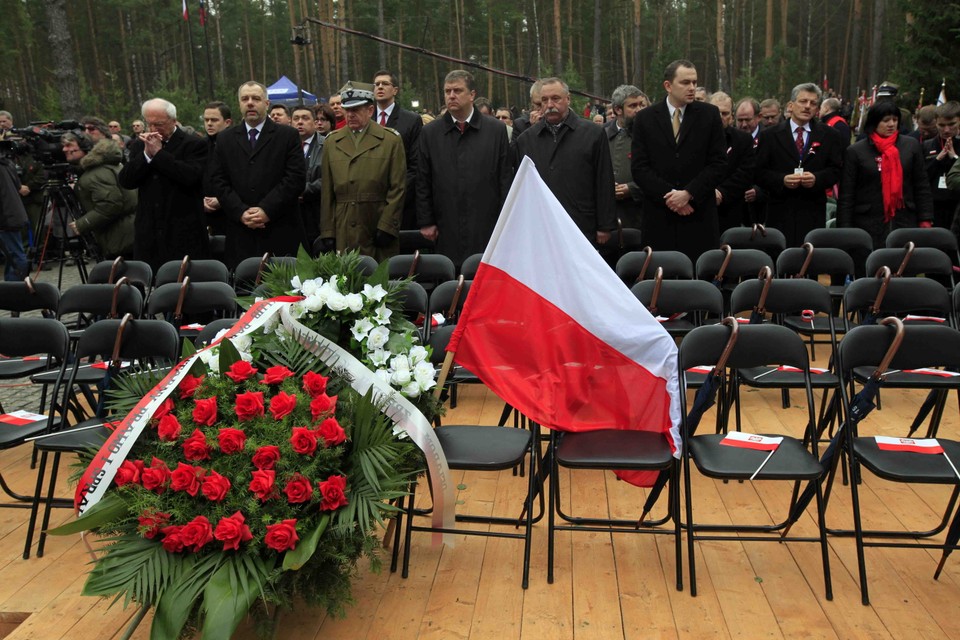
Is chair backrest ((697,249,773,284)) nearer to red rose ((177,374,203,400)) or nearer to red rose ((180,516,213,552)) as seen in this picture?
red rose ((177,374,203,400))

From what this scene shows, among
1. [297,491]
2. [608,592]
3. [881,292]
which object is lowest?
[608,592]

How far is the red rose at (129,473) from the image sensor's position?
2854 millimetres

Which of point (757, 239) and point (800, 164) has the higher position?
point (800, 164)

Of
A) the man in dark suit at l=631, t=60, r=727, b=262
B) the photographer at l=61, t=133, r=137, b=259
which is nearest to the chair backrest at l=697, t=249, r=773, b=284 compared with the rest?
the man in dark suit at l=631, t=60, r=727, b=262

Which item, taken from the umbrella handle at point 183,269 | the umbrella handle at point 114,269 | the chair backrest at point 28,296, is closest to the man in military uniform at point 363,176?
the umbrella handle at point 183,269

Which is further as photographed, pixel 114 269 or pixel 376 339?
pixel 114 269

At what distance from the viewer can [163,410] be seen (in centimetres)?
305

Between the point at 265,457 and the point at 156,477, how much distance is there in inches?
13.8

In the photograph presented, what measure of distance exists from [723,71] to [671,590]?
2481 cm

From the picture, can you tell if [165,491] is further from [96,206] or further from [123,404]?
[96,206]

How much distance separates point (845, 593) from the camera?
10.9ft

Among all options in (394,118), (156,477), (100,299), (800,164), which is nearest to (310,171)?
(394,118)

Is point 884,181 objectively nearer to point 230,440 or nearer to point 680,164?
point 680,164

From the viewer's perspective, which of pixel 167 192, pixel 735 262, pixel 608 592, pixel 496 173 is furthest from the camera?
pixel 167 192
